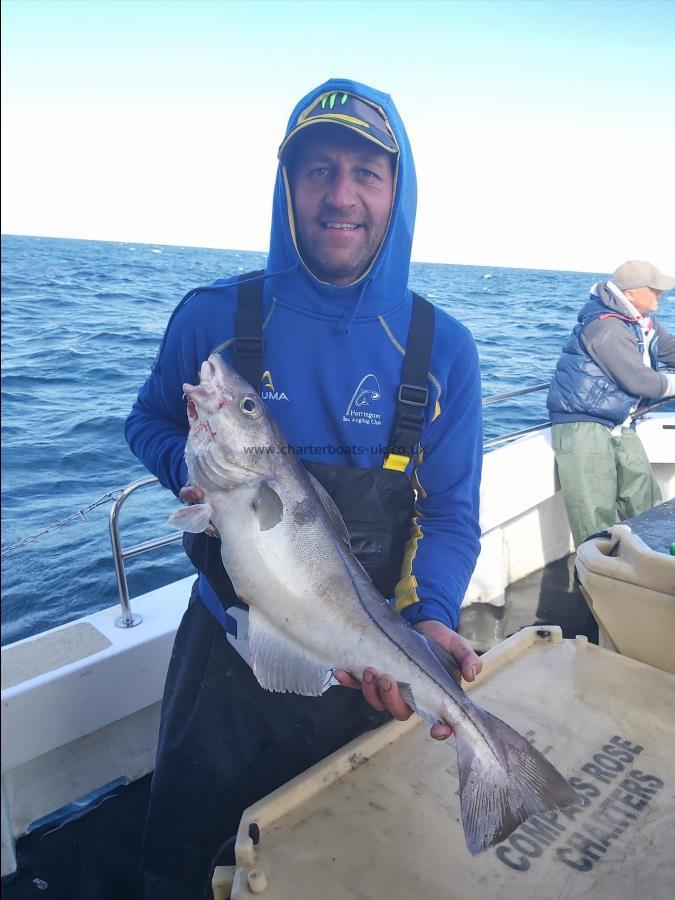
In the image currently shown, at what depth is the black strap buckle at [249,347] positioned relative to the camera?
232cm

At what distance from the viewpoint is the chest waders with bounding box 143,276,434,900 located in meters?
2.29

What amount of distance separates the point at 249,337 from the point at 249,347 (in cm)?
4

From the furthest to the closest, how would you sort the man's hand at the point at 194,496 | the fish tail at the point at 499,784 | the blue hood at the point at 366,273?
the blue hood at the point at 366,273 < the man's hand at the point at 194,496 < the fish tail at the point at 499,784

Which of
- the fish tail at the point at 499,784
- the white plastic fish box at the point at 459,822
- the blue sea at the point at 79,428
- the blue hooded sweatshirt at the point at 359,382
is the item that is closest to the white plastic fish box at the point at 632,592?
the white plastic fish box at the point at 459,822

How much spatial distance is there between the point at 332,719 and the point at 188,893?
84cm

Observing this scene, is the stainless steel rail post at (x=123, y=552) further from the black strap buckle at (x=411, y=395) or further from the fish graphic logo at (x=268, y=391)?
the black strap buckle at (x=411, y=395)

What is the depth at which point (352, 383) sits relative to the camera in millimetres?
2342

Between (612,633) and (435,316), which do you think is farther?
(612,633)

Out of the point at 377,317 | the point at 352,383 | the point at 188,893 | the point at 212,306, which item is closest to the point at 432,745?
the point at 188,893

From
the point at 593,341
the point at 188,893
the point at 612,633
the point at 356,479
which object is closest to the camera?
the point at 356,479

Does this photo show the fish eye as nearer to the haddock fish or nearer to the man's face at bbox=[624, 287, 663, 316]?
the haddock fish

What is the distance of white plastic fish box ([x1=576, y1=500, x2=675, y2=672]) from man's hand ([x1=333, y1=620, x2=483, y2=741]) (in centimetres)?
121

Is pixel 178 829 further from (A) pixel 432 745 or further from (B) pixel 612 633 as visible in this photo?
(B) pixel 612 633

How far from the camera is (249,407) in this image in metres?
2.10
